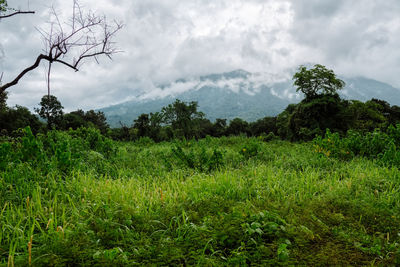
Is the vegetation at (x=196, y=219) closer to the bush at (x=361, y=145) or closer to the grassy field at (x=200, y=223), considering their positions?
the grassy field at (x=200, y=223)

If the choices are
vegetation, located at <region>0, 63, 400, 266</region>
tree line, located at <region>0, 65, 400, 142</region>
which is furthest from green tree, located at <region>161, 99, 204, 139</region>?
vegetation, located at <region>0, 63, 400, 266</region>

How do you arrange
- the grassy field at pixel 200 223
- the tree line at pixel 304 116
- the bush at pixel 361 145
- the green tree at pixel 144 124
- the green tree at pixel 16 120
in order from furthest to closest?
the green tree at pixel 16 120 < the green tree at pixel 144 124 < the tree line at pixel 304 116 < the bush at pixel 361 145 < the grassy field at pixel 200 223

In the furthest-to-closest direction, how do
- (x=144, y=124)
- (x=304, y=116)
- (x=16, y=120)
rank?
1. (x=16, y=120)
2. (x=144, y=124)
3. (x=304, y=116)

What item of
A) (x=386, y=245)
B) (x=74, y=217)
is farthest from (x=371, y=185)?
(x=74, y=217)

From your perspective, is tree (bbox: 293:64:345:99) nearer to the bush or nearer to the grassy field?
the bush

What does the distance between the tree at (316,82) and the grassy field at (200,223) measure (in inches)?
766

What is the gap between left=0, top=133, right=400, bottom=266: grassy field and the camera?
6.72ft

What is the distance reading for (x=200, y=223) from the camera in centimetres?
262

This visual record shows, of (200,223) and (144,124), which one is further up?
(144,124)

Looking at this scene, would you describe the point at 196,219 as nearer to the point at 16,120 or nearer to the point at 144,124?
the point at 144,124

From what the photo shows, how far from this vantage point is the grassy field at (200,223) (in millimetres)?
2047

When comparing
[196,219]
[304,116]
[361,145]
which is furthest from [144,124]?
[196,219]

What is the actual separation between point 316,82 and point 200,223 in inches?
890

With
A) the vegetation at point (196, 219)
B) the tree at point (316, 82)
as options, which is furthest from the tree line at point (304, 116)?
the vegetation at point (196, 219)
